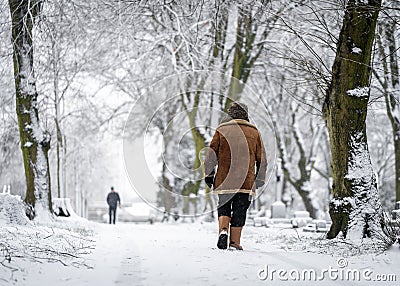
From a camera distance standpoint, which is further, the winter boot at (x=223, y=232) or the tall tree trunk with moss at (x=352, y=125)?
the tall tree trunk with moss at (x=352, y=125)

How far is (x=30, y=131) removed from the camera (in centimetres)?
1540

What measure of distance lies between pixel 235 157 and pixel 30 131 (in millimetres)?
8780

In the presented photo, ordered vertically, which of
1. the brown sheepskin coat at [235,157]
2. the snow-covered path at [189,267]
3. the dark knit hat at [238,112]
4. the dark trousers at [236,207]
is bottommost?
the snow-covered path at [189,267]

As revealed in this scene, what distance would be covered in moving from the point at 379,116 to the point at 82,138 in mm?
18442

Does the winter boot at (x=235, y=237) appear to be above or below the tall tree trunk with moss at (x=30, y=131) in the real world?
below

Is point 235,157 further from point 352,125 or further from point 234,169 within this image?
point 352,125

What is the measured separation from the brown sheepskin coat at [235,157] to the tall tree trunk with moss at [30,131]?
24.0ft

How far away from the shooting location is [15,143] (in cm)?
2609

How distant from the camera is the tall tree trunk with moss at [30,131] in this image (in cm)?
1419

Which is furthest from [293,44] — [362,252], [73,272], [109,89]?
[73,272]

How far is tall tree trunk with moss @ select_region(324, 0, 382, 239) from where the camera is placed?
8.67m

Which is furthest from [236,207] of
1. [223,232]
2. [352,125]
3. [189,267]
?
[352,125]

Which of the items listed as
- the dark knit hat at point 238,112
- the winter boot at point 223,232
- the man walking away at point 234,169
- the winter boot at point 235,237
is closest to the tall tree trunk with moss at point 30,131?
the dark knit hat at point 238,112

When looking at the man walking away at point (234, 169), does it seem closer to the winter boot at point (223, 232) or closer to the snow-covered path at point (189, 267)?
the winter boot at point (223, 232)
